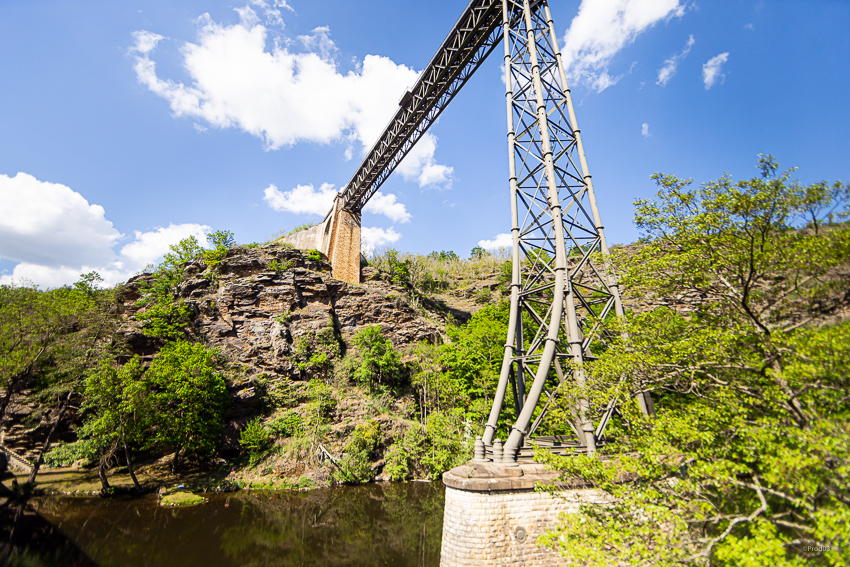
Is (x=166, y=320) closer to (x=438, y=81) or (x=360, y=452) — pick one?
(x=360, y=452)

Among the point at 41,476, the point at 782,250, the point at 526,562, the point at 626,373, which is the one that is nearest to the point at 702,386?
the point at 626,373

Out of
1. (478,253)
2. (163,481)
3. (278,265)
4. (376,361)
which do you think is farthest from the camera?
(478,253)

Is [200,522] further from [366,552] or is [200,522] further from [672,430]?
[672,430]

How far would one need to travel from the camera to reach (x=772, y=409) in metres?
4.70

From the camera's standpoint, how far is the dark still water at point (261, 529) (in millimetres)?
9422

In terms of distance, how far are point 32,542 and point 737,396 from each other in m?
18.0

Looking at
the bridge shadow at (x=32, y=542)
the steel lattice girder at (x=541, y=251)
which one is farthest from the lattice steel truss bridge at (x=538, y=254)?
the bridge shadow at (x=32, y=542)

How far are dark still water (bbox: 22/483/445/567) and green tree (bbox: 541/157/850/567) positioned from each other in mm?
6842

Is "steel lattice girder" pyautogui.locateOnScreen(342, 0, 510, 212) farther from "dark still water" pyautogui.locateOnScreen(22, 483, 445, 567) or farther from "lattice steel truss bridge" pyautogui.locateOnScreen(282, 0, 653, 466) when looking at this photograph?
"dark still water" pyautogui.locateOnScreen(22, 483, 445, 567)

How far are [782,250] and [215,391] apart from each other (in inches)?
872

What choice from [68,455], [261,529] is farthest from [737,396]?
[68,455]

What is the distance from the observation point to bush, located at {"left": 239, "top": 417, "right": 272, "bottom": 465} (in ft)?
59.0

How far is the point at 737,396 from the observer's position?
5246mm

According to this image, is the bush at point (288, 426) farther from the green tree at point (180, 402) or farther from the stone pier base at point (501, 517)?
the stone pier base at point (501, 517)
